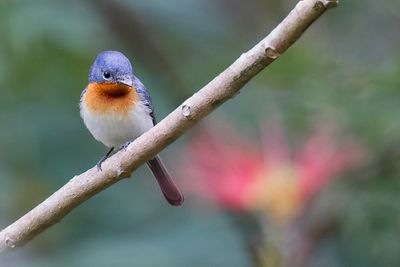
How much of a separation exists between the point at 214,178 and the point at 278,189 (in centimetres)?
44

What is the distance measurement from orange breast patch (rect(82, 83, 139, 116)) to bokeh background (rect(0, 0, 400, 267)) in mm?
437

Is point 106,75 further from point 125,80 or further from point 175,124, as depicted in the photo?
point 175,124

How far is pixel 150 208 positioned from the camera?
5.74 m

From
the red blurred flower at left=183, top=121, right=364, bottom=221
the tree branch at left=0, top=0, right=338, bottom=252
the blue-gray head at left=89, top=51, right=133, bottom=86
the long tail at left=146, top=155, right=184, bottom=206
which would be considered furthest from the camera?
the long tail at left=146, top=155, right=184, bottom=206

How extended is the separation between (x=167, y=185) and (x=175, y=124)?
1441 mm

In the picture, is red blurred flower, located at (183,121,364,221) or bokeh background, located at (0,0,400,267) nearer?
red blurred flower, located at (183,121,364,221)

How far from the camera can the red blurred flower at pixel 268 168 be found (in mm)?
4289

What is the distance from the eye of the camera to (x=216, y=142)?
195 inches

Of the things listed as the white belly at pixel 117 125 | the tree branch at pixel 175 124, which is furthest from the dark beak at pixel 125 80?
the tree branch at pixel 175 124

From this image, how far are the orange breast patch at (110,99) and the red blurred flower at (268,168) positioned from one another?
0.43m

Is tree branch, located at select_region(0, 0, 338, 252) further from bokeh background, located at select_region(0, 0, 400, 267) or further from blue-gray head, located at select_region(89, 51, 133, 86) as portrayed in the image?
bokeh background, located at select_region(0, 0, 400, 267)

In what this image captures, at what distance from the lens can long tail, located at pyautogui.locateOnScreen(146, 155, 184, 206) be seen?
14.5 ft

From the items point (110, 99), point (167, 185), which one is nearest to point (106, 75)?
point (110, 99)

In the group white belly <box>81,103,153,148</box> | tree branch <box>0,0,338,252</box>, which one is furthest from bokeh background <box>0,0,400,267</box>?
tree branch <box>0,0,338,252</box>
